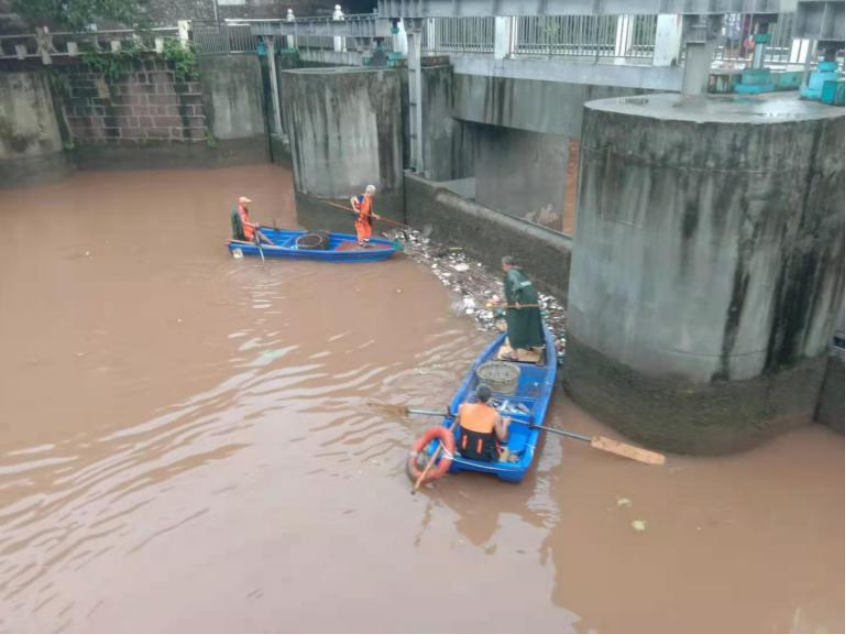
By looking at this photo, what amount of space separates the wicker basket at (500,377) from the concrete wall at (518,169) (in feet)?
24.4

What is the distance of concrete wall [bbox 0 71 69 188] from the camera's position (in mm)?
20047

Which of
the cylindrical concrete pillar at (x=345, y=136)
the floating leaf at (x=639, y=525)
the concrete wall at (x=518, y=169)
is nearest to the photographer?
the floating leaf at (x=639, y=525)

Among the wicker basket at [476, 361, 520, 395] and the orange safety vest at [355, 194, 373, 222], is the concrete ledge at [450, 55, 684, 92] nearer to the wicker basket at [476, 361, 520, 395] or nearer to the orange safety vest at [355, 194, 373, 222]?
the orange safety vest at [355, 194, 373, 222]

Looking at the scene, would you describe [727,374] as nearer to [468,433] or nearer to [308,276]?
[468,433]

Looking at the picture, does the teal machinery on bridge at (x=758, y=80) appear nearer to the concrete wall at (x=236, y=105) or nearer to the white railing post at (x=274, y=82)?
the white railing post at (x=274, y=82)

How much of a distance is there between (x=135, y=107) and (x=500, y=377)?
19608 mm

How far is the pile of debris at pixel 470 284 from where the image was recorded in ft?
33.1

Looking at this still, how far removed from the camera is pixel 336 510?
664cm

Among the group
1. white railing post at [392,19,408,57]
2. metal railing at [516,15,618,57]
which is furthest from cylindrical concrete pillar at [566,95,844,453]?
white railing post at [392,19,408,57]

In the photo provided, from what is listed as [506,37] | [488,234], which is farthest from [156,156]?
[488,234]

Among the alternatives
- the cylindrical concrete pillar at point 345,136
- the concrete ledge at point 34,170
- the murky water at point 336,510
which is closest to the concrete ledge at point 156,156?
the concrete ledge at point 34,170

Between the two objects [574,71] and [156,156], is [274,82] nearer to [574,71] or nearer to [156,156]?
[156,156]

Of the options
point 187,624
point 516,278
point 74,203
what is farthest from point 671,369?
point 74,203

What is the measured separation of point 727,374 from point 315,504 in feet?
14.7
